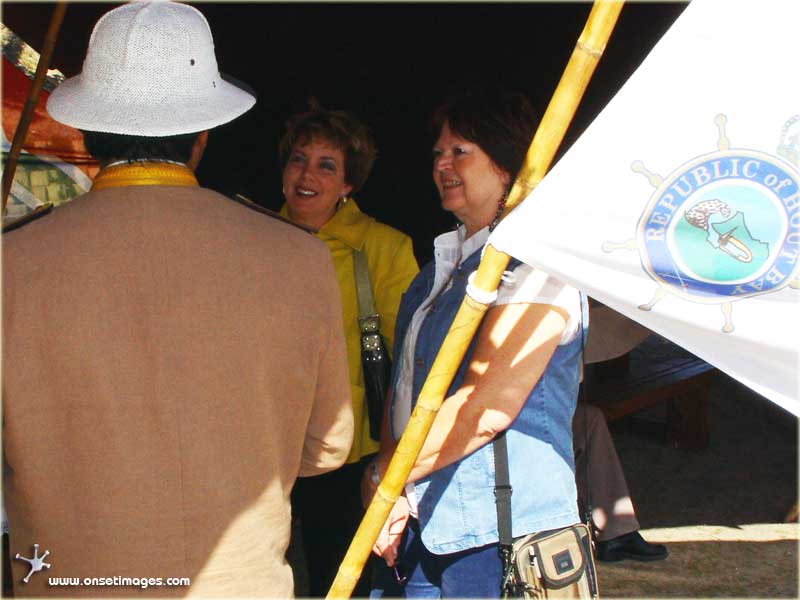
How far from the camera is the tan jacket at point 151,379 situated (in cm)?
137

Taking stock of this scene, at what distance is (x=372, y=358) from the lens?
279cm

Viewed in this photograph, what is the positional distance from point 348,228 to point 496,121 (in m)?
0.98

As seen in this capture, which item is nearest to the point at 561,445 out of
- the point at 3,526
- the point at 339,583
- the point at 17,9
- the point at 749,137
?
the point at 339,583

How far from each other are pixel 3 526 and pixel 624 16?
269cm

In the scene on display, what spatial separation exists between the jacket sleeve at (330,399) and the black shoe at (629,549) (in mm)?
2304

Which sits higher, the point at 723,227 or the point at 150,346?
the point at 723,227

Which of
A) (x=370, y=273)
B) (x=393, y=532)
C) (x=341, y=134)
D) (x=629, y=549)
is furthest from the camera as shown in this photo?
(x=629, y=549)

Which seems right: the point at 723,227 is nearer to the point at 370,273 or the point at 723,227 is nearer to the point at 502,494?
the point at 502,494

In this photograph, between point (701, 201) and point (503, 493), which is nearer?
point (701, 201)

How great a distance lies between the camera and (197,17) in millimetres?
1517

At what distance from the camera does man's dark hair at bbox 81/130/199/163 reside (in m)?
1.44

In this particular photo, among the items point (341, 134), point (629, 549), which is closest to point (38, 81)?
point (341, 134)

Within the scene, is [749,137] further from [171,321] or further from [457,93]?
[171,321]

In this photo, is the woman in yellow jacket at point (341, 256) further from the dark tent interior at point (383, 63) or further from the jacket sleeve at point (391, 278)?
the dark tent interior at point (383, 63)
